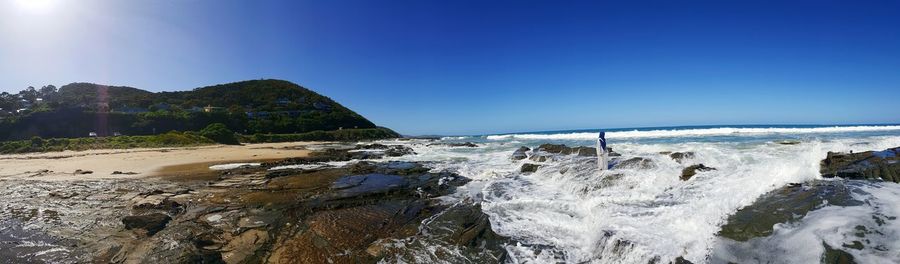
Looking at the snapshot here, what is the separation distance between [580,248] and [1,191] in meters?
14.9

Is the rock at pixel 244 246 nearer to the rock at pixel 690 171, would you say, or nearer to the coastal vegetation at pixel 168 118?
the rock at pixel 690 171

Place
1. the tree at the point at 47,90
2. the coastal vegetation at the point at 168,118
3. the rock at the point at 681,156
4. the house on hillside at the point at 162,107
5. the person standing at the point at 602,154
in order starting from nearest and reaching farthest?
1. the person standing at the point at 602,154
2. the rock at the point at 681,156
3. the coastal vegetation at the point at 168,118
4. the house on hillside at the point at 162,107
5. the tree at the point at 47,90

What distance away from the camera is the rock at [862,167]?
8484mm

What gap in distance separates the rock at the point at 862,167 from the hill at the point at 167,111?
57334mm

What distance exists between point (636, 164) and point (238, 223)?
10.4 meters

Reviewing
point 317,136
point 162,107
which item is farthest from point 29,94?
point 317,136

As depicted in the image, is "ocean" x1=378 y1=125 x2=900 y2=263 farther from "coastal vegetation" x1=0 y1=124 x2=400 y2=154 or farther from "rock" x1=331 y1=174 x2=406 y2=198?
"coastal vegetation" x1=0 y1=124 x2=400 y2=154

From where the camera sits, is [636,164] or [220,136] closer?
[636,164]

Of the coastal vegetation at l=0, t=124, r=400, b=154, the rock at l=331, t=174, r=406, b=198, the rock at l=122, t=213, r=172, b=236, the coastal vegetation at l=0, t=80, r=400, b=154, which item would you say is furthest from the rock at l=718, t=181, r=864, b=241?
the coastal vegetation at l=0, t=80, r=400, b=154

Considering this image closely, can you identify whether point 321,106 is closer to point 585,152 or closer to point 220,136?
point 220,136

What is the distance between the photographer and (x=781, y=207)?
646 centimetres

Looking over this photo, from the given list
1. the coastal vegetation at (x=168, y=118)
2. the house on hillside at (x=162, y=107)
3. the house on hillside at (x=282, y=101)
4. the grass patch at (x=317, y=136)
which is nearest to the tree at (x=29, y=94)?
the coastal vegetation at (x=168, y=118)

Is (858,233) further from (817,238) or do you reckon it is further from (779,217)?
(779,217)

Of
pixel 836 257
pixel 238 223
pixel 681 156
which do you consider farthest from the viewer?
pixel 681 156
